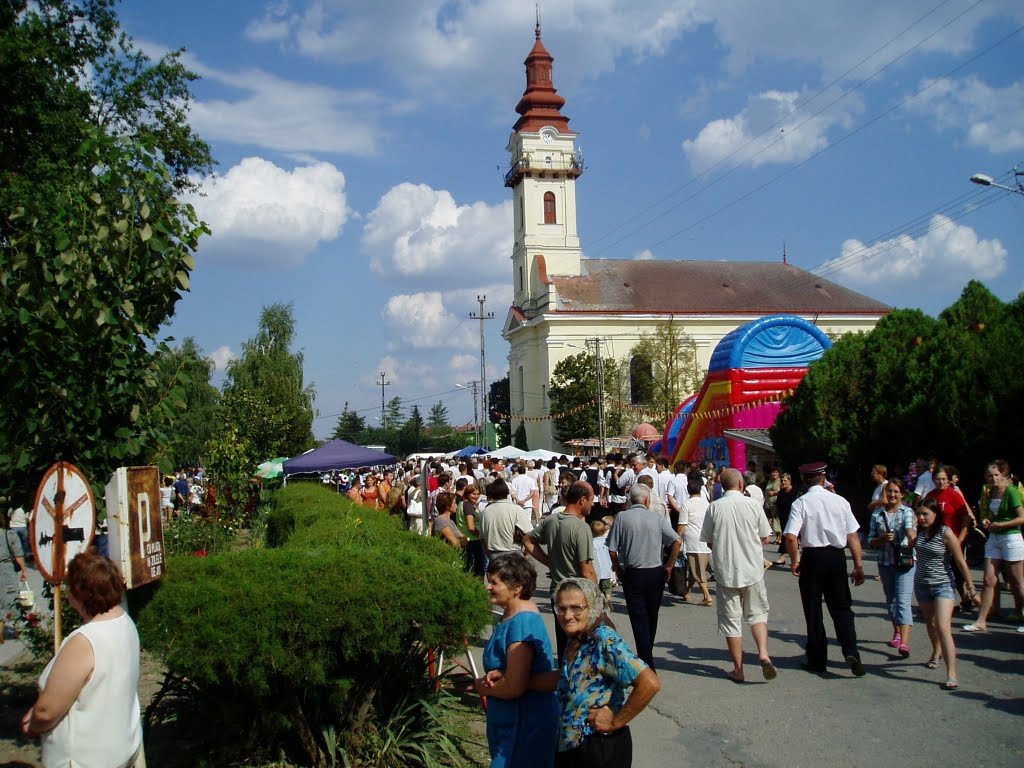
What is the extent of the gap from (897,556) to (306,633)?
593 centimetres

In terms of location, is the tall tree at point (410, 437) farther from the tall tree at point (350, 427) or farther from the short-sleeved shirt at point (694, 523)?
the short-sleeved shirt at point (694, 523)

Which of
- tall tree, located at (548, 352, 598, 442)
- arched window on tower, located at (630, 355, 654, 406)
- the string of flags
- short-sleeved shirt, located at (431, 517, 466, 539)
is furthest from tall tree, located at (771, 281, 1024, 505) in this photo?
arched window on tower, located at (630, 355, 654, 406)

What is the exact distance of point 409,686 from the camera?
617 cm

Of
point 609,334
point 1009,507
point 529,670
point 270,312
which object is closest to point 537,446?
point 609,334

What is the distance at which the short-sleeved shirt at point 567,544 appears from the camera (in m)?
7.75

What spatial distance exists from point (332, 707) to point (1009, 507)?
7.56 metres

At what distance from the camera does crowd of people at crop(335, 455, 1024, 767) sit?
406 centimetres

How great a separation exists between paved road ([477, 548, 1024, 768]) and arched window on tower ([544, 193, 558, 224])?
6291cm

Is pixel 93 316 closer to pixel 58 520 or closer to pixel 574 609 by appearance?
pixel 58 520

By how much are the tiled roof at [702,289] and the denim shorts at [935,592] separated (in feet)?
193

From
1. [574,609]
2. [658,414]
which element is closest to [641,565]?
[574,609]

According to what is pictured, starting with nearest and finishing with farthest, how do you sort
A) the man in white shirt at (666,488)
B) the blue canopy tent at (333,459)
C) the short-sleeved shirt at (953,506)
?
the short-sleeved shirt at (953,506) → the man in white shirt at (666,488) → the blue canopy tent at (333,459)

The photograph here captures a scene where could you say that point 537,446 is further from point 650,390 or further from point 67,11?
point 67,11

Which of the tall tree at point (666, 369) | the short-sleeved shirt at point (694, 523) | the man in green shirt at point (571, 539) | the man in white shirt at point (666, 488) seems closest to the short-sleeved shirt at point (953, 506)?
the short-sleeved shirt at point (694, 523)
